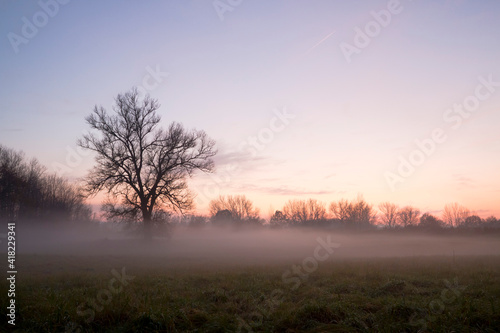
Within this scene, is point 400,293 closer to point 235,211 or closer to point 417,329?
point 417,329

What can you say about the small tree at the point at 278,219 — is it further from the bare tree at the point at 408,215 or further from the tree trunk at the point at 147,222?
the tree trunk at the point at 147,222

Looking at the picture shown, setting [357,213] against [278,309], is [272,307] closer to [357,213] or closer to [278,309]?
[278,309]

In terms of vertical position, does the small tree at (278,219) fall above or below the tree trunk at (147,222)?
below

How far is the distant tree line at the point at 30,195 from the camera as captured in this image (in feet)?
156

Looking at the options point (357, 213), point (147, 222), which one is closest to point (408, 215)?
point (357, 213)

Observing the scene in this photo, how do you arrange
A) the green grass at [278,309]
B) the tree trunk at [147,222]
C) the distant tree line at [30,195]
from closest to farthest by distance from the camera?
the green grass at [278,309], the tree trunk at [147,222], the distant tree line at [30,195]

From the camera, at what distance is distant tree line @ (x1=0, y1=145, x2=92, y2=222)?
47688 millimetres

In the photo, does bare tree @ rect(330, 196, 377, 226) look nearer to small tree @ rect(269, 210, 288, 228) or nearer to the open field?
small tree @ rect(269, 210, 288, 228)

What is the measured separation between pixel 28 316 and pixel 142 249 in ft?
92.0

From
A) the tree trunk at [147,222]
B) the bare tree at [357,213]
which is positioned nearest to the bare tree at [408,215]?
the bare tree at [357,213]

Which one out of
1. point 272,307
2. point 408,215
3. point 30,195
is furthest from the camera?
point 408,215

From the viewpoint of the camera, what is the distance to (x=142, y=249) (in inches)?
1281

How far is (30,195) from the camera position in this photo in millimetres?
59844

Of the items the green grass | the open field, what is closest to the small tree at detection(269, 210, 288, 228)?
the open field
